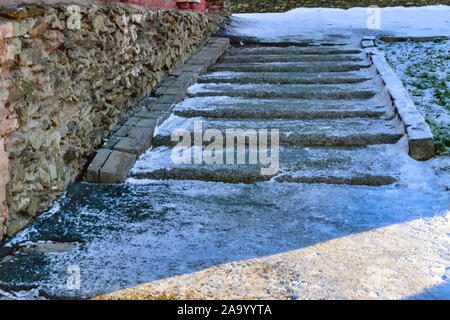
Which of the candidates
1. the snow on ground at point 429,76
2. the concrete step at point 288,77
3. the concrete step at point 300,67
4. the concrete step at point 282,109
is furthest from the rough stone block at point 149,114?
the snow on ground at point 429,76

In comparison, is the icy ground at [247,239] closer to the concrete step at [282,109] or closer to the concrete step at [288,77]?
the concrete step at [282,109]

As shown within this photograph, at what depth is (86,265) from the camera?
2178mm

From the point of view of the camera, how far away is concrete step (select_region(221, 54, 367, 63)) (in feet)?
18.7

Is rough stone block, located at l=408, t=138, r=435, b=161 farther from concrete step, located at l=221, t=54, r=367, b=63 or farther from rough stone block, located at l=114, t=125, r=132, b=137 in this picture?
concrete step, located at l=221, t=54, r=367, b=63

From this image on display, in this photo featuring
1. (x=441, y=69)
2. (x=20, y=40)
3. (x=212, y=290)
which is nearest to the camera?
(x=212, y=290)

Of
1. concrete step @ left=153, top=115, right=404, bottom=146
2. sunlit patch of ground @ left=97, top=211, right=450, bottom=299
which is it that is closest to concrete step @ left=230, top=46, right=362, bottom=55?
concrete step @ left=153, top=115, right=404, bottom=146

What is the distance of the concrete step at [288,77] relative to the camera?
4895 millimetres

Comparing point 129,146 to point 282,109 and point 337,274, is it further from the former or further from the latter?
point 337,274

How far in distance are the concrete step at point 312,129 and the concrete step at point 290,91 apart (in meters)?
0.64

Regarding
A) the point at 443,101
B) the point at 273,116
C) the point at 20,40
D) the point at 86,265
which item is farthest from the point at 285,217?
the point at 443,101

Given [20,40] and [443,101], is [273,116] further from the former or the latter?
[20,40]

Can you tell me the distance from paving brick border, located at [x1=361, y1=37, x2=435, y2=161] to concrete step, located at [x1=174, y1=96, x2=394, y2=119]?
0.49ft

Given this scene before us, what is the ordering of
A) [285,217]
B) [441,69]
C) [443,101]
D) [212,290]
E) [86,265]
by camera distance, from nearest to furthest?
[212,290] → [86,265] → [285,217] → [443,101] → [441,69]

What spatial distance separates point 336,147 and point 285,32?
15.1 feet
